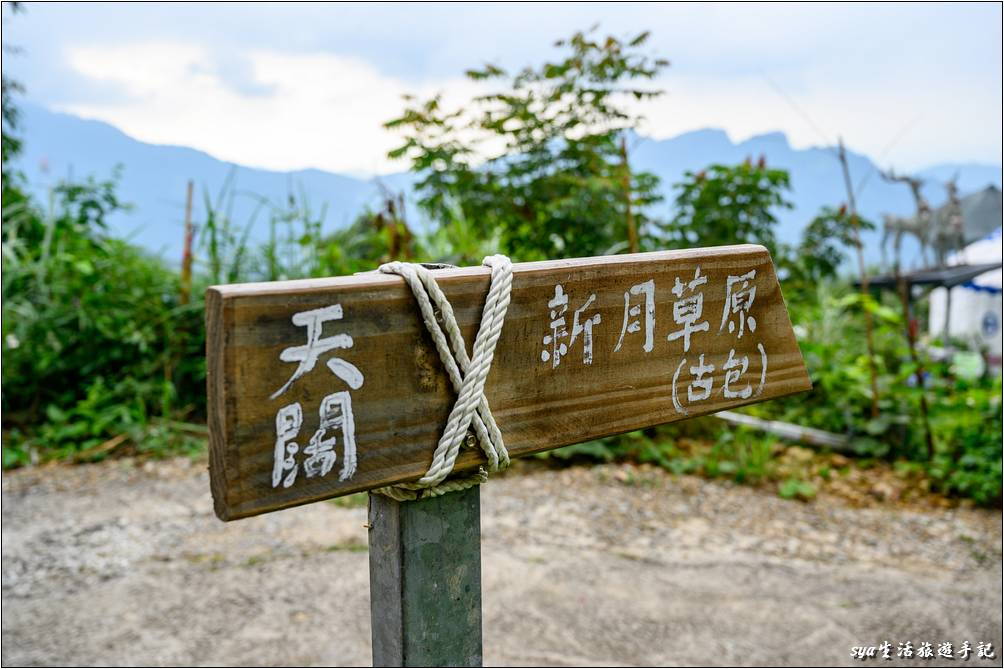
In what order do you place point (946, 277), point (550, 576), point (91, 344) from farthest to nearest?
point (946, 277) < point (91, 344) < point (550, 576)

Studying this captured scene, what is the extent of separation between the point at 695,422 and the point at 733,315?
2.73 m

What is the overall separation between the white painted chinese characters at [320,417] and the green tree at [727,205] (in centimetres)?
359

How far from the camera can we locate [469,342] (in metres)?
0.85

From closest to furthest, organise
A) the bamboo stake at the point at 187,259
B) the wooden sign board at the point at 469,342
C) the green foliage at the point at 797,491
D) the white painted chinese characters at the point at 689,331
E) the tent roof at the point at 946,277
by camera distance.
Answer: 1. the wooden sign board at the point at 469,342
2. the white painted chinese characters at the point at 689,331
3. the green foliage at the point at 797,491
4. the bamboo stake at the point at 187,259
5. the tent roof at the point at 946,277

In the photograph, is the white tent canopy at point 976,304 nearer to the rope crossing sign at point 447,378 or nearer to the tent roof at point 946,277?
the tent roof at point 946,277

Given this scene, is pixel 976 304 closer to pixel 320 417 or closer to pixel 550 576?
pixel 550 576

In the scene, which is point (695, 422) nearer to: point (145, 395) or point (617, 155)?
point (617, 155)

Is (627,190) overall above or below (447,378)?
above

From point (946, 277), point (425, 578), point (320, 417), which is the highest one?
point (946, 277)

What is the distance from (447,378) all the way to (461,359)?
27 millimetres

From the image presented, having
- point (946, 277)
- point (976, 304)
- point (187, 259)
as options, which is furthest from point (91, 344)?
point (976, 304)

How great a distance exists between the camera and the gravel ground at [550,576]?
1998 millimetres

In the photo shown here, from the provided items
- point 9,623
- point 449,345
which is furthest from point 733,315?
point 9,623

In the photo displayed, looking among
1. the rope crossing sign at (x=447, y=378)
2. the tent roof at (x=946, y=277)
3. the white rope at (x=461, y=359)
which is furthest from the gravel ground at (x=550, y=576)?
the tent roof at (x=946, y=277)
